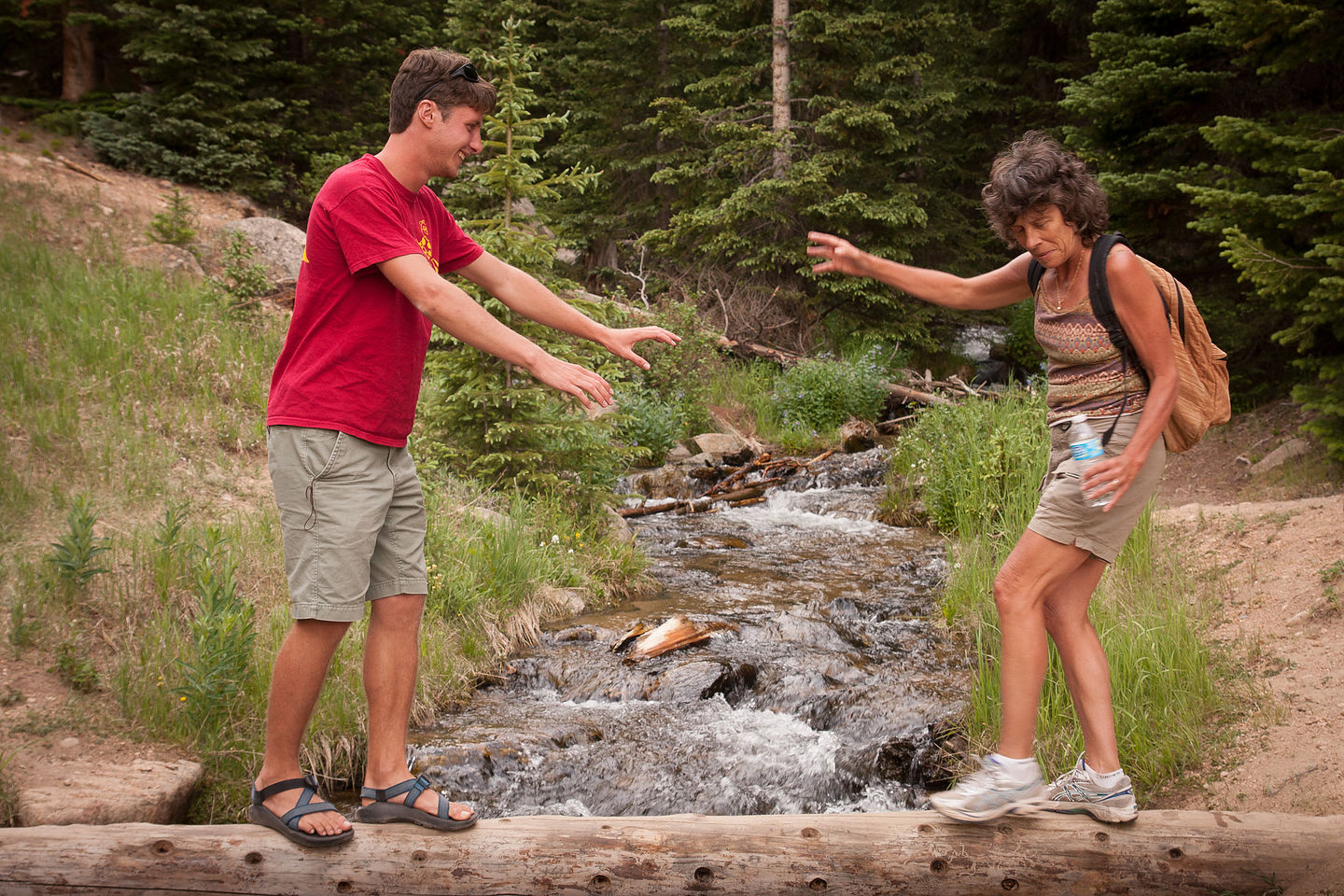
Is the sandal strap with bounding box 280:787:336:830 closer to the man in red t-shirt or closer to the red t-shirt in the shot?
the man in red t-shirt

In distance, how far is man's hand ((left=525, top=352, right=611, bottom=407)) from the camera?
2.84 metres

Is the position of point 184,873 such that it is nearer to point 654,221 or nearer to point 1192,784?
point 1192,784

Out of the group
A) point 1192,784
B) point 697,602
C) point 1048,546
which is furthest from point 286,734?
point 697,602

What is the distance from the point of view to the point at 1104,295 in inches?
111

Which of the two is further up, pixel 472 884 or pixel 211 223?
pixel 211 223

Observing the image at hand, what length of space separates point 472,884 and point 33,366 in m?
5.82

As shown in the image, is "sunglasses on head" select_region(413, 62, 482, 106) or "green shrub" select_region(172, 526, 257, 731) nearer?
"sunglasses on head" select_region(413, 62, 482, 106)

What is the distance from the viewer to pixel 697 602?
6863 millimetres

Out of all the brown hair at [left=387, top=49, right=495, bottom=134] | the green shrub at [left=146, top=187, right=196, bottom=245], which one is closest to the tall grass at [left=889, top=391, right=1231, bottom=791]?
the brown hair at [left=387, top=49, right=495, bottom=134]

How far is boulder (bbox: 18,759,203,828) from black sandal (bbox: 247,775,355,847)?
2.39 feet

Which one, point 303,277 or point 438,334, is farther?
point 438,334

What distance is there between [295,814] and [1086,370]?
8.98 ft

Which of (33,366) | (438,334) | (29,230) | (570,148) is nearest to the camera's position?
(33,366)

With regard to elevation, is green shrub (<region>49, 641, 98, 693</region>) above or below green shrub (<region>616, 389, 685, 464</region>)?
above
